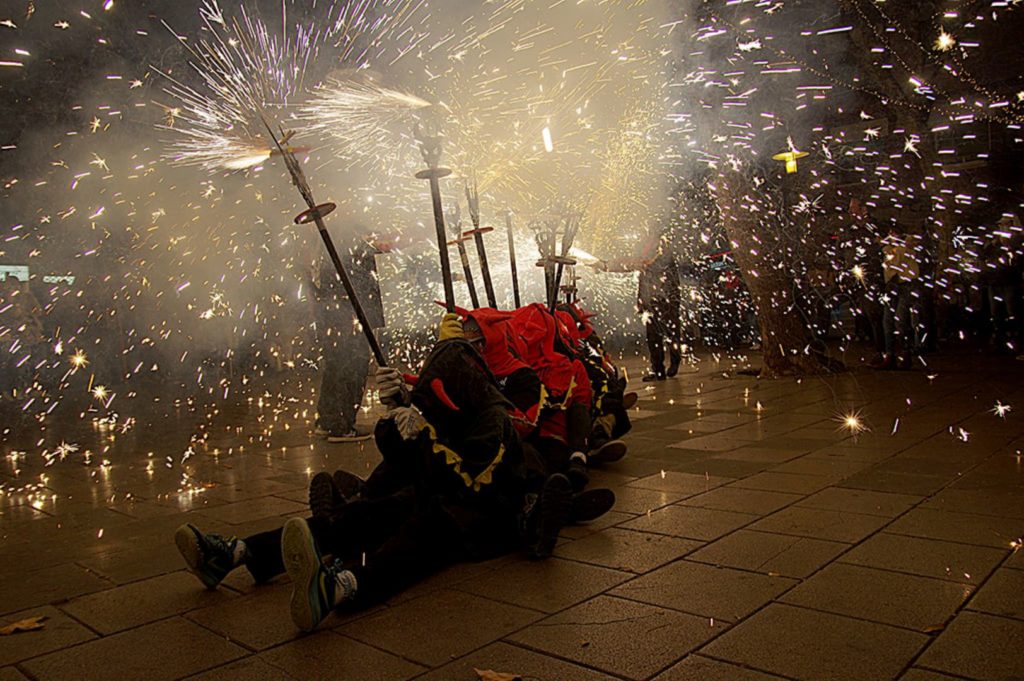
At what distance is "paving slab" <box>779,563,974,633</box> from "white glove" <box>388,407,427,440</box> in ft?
5.20

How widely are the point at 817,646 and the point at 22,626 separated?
2709 mm

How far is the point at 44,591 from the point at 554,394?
2709 mm

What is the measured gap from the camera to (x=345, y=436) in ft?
23.0

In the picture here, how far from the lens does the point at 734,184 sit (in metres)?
10.0

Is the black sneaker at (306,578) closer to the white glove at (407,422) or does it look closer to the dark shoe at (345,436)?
the white glove at (407,422)

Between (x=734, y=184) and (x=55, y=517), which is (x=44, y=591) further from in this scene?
(x=734, y=184)

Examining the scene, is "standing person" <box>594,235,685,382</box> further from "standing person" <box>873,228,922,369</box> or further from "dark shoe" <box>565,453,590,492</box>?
"dark shoe" <box>565,453,590,492</box>

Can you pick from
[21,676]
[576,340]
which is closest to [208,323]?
[576,340]

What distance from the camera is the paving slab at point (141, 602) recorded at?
2.87 meters

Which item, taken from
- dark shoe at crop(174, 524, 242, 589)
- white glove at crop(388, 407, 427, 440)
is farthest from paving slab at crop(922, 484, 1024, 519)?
dark shoe at crop(174, 524, 242, 589)

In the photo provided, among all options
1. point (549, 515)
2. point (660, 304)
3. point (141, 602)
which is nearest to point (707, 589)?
point (549, 515)

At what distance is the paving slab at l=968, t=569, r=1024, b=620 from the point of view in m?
2.49

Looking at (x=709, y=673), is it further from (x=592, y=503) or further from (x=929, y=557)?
(x=592, y=503)

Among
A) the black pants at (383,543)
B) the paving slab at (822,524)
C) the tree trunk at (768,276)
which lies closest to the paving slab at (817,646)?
the paving slab at (822,524)
